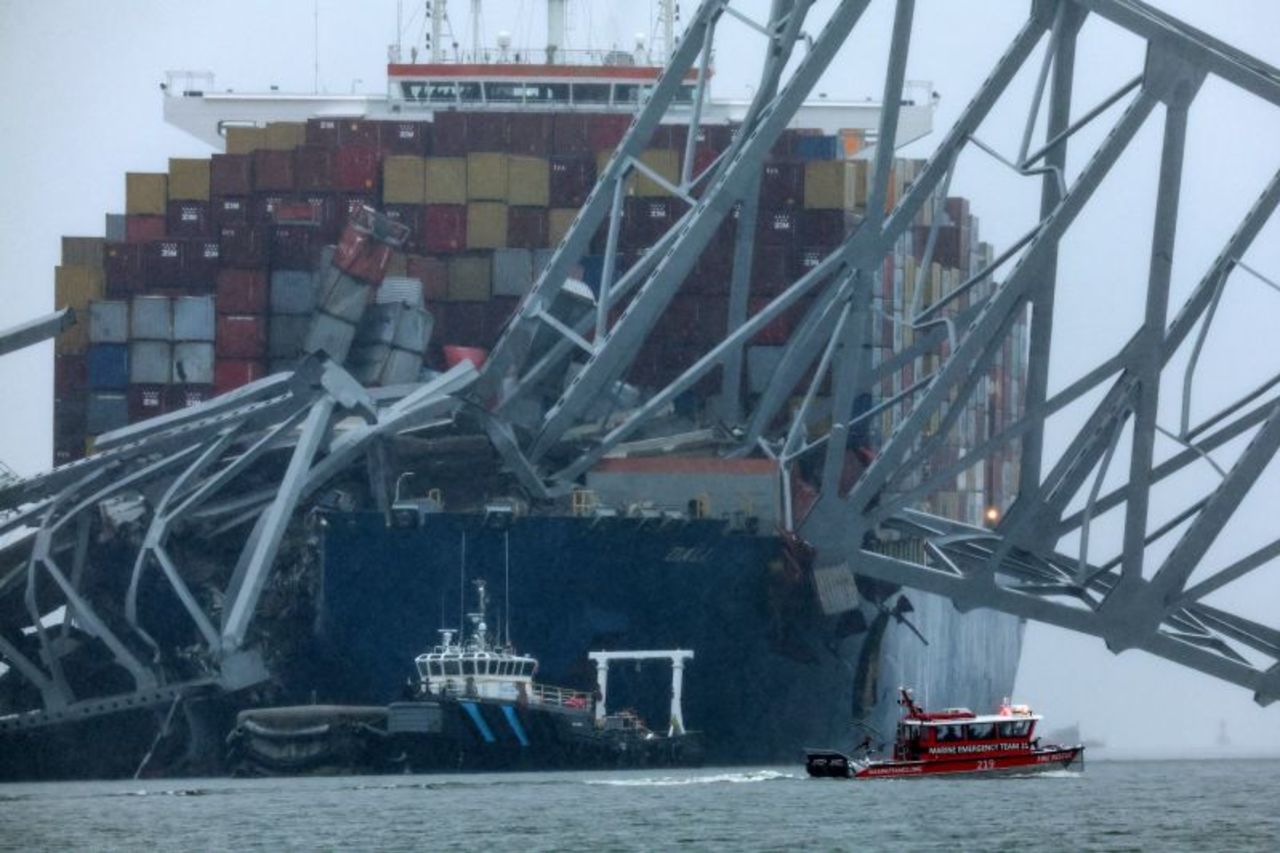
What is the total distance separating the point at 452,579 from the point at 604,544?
289 centimetres

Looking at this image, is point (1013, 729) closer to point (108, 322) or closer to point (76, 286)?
point (108, 322)

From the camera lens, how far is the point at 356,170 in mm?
87125

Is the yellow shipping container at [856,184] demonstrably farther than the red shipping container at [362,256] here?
Yes

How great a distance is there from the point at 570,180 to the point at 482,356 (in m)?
4.53

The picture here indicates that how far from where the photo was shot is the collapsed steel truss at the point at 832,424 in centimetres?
7038

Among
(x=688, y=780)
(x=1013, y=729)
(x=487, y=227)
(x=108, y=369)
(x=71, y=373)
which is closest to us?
(x=688, y=780)

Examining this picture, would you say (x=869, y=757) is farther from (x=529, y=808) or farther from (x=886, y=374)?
(x=529, y=808)

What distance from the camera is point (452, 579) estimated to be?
73.5 meters

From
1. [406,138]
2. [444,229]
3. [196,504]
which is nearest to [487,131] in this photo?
[406,138]

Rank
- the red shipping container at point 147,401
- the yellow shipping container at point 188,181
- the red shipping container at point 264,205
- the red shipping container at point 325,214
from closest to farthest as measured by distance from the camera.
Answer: the red shipping container at point 147,401 → the red shipping container at point 325,214 → the red shipping container at point 264,205 → the yellow shipping container at point 188,181

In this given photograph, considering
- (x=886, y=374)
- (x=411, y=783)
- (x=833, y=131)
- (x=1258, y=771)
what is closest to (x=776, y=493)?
(x=886, y=374)

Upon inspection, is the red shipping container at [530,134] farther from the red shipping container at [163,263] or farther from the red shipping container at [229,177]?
the red shipping container at [163,263]

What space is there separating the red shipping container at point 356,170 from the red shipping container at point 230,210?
1936mm

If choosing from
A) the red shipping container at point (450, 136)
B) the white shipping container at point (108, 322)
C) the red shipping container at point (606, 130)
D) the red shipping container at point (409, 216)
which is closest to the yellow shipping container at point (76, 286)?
the white shipping container at point (108, 322)
